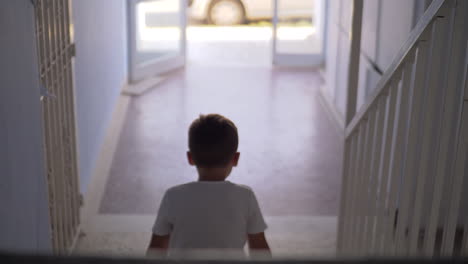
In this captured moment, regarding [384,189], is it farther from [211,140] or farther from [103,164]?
[103,164]

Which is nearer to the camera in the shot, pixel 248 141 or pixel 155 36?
pixel 248 141

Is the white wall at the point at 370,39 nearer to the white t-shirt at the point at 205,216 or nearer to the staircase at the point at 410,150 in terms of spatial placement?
the staircase at the point at 410,150

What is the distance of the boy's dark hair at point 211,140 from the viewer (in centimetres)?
161

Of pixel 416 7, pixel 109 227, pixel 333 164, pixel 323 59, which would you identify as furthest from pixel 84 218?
pixel 323 59

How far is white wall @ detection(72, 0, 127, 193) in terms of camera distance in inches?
156

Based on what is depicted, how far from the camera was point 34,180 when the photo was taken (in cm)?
227

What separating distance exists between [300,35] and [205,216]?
21.6 feet

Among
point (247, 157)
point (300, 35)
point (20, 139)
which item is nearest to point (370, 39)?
point (247, 157)

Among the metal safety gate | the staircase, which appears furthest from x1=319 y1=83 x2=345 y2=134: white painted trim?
the metal safety gate

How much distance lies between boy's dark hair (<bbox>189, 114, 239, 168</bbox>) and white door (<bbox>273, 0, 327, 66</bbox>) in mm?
6338

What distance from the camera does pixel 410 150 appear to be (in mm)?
2008

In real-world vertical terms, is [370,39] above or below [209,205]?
above

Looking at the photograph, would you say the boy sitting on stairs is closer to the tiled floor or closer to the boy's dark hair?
the boy's dark hair

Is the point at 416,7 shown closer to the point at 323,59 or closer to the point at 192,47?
the point at 323,59
